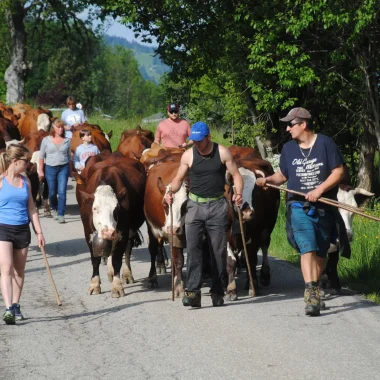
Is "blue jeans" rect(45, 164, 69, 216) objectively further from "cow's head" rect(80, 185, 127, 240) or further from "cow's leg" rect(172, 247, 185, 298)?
"cow's leg" rect(172, 247, 185, 298)

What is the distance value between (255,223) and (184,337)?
11.7 ft

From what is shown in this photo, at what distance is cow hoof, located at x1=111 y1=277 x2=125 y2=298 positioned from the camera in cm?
1262

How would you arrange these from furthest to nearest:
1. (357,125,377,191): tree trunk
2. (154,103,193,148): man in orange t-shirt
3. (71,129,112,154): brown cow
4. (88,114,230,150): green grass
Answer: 1. (88,114,230,150): green grass
2. (357,125,377,191): tree trunk
3. (71,129,112,154): brown cow
4. (154,103,193,148): man in orange t-shirt

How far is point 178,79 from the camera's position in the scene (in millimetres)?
31859

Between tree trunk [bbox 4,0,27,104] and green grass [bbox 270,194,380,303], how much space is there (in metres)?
33.0

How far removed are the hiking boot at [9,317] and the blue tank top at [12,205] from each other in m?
0.90

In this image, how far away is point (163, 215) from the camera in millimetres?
13242

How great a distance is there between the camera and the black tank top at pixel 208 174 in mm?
11625

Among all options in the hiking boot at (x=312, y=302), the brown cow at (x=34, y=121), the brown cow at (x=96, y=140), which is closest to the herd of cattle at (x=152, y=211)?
the hiking boot at (x=312, y=302)

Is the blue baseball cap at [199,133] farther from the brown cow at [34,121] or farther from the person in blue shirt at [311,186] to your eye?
the brown cow at [34,121]

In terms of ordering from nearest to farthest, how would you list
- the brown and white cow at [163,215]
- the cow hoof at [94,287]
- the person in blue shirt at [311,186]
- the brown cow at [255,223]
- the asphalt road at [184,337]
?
the asphalt road at [184,337] < the person in blue shirt at [311,186] < the brown and white cow at [163,215] < the brown cow at [255,223] < the cow hoof at [94,287]

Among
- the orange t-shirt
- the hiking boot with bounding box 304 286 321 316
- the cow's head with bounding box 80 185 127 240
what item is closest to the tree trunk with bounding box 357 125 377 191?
the orange t-shirt

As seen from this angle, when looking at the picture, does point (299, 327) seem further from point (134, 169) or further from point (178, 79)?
point (178, 79)

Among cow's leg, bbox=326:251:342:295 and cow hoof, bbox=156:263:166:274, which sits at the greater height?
cow's leg, bbox=326:251:342:295
